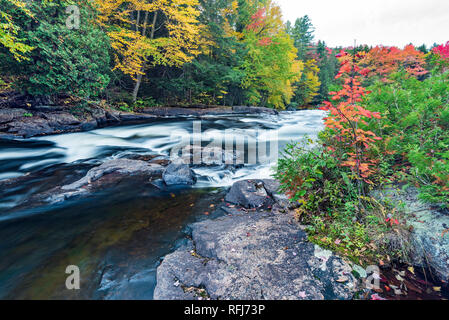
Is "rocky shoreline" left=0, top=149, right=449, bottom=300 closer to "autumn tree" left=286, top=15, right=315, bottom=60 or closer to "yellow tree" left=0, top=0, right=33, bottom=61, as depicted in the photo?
"yellow tree" left=0, top=0, right=33, bottom=61

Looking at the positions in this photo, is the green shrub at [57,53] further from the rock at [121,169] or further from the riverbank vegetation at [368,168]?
the riverbank vegetation at [368,168]

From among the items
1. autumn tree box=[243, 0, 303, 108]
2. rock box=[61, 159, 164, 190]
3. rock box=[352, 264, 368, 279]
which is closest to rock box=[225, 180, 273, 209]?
rock box=[352, 264, 368, 279]

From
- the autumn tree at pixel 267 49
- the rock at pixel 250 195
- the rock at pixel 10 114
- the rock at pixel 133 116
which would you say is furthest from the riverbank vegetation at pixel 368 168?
the autumn tree at pixel 267 49

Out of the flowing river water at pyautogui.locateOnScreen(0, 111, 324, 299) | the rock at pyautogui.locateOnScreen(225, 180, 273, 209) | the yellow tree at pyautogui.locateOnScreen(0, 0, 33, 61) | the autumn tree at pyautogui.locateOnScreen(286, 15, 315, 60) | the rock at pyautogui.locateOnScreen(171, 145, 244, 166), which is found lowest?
the flowing river water at pyautogui.locateOnScreen(0, 111, 324, 299)

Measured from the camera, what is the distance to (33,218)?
3.69 m

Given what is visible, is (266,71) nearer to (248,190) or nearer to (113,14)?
(113,14)

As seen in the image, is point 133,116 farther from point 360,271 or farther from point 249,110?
point 360,271

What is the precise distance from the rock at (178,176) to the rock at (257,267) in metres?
2.22

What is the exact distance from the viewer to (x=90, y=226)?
351cm

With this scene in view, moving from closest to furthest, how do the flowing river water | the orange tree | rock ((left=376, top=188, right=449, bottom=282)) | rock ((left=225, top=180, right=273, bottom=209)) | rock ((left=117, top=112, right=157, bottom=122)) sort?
1. rock ((left=376, top=188, right=449, bottom=282))
2. the flowing river water
3. the orange tree
4. rock ((left=225, top=180, right=273, bottom=209))
5. rock ((left=117, top=112, right=157, bottom=122))

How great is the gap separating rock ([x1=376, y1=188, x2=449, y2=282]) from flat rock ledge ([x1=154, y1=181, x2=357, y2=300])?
0.92m

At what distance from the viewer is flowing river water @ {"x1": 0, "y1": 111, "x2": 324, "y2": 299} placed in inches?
95.5

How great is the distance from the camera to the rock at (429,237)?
2.19 m
